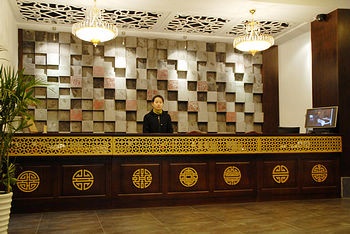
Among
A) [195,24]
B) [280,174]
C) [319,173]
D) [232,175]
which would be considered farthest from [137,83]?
[319,173]

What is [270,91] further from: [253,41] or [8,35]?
[8,35]

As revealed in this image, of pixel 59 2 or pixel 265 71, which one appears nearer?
pixel 59 2

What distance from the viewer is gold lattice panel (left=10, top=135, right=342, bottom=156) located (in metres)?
4.94

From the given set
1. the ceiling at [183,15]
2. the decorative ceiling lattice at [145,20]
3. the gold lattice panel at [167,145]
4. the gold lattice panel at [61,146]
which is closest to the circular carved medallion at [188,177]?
the gold lattice panel at [167,145]

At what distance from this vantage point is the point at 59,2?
6270 millimetres

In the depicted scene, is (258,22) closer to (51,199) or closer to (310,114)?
(310,114)

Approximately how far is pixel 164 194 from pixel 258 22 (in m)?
3.93

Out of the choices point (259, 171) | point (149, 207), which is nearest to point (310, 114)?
point (259, 171)

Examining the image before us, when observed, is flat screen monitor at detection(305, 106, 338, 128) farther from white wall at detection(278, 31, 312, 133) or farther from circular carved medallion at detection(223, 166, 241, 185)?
circular carved medallion at detection(223, 166, 241, 185)

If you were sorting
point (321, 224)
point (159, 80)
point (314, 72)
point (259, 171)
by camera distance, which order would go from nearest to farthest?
point (321, 224) → point (259, 171) → point (314, 72) → point (159, 80)

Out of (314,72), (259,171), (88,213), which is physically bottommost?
(88,213)

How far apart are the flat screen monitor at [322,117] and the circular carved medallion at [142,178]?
2.94 m

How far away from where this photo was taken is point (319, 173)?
5.96 metres

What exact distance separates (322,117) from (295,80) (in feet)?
7.48
